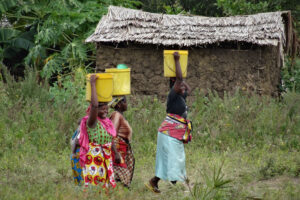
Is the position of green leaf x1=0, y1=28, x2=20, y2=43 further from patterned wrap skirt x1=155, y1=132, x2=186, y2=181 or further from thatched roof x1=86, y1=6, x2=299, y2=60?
patterned wrap skirt x1=155, y1=132, x2=186, y2=181

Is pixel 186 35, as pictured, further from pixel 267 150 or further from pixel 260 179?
pixel 260 179

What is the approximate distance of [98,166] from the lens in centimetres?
457

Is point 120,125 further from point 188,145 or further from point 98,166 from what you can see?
point 188,145

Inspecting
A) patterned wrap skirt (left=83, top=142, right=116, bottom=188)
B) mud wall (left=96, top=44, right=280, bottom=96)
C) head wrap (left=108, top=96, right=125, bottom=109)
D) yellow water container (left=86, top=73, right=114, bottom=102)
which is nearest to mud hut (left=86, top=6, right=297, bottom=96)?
mud wall (left=96, top=44, right=280, bottom=96)

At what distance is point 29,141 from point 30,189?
10.2 ft

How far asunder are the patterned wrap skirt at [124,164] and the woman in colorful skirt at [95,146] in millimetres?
563

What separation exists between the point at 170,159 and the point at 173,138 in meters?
0.24

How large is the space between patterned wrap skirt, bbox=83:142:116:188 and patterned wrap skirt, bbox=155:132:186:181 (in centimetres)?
82

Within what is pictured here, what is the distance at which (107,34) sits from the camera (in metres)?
10.2

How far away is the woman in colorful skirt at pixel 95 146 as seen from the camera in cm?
448

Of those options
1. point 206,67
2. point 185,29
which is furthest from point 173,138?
point 185,29

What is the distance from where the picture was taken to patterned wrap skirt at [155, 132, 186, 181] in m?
5.26

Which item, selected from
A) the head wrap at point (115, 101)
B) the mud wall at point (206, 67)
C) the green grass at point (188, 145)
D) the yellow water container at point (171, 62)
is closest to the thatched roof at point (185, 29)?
the mud wall at point (206, 67)

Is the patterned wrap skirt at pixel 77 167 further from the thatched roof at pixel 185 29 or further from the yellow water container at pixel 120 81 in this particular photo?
the thatched roof at pixel 185 29
